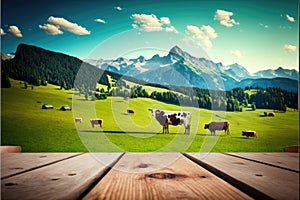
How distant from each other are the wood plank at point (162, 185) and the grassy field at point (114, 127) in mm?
5116

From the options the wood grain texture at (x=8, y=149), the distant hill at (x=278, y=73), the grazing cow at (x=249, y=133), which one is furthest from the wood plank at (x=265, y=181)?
the distant hill at (x=278, y=73)

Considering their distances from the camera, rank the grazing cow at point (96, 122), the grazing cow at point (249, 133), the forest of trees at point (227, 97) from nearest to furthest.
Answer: the grazing cow at point (96, 122), the grazing cow at point (249, 133), the forest of trees at point (227, 97)

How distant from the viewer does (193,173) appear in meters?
0.66

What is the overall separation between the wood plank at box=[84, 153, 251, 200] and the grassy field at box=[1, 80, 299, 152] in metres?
5.12

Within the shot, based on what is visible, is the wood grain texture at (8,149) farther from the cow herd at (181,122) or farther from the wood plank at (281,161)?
the cow herd at (181,122)

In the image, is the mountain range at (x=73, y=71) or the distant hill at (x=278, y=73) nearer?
the mountain range at (x=73, y=71)

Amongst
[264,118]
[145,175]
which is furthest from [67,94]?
[145,175]

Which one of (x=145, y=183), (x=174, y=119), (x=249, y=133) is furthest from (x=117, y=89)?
(x=145, y=183)

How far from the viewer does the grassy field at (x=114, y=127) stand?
20.0 feet

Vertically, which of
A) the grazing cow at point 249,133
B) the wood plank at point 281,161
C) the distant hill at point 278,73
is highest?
the distant hill at point 278,73

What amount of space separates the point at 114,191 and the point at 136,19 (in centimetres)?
593

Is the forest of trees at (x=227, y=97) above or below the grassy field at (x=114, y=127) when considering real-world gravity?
above

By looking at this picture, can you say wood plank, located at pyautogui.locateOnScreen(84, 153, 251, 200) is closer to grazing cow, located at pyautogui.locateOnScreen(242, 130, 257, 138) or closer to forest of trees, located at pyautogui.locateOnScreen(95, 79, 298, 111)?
forest of trees, located at pyautogui.locateOnScreen(95, 79, 298, 111)

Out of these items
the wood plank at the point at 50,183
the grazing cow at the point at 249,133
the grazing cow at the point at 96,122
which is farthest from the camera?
the grazing cow at the point at 249,133
